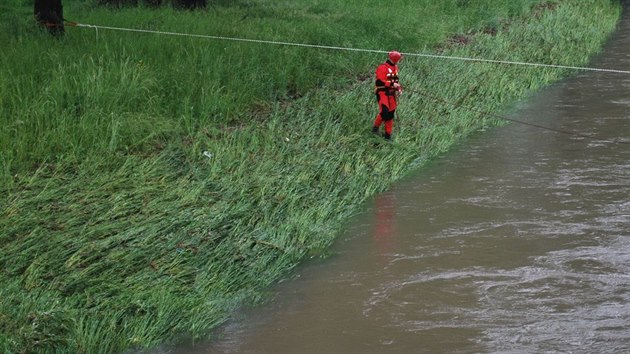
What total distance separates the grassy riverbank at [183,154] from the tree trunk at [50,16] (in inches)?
11.3

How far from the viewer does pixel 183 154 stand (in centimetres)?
984

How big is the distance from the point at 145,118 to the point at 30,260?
3.64 m

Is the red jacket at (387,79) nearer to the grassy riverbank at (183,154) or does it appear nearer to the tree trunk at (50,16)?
the grassy riverbank at (183,154)

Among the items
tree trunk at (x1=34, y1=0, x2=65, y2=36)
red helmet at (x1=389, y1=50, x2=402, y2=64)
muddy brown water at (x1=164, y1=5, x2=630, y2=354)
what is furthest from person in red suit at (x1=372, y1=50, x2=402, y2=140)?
tree trunk at (x1=34, y1=0, x2=65, y2=36)

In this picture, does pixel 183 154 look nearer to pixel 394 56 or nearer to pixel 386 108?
pixel 386 108

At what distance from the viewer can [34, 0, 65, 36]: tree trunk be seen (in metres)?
13.8

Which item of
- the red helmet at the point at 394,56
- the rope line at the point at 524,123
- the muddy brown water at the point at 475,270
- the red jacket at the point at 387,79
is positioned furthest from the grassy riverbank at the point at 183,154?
the red helmet at the point at 394,56

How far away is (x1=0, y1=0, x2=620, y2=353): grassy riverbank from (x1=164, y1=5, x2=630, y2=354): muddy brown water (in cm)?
38

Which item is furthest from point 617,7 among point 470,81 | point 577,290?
A: point 577,290

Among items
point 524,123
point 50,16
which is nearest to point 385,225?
point 524,123

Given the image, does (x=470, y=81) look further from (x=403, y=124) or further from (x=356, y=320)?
(x=356, y=320)

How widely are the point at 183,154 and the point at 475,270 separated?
3398 mm

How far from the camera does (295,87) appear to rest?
1356 cm

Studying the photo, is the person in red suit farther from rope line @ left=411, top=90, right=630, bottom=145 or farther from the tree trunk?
the tree trunk
